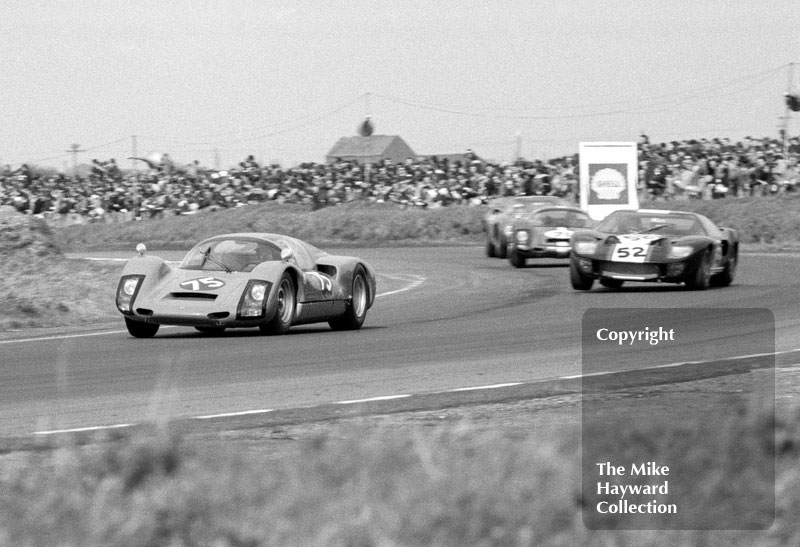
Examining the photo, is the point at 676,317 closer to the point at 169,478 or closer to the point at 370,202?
the point at 169,478

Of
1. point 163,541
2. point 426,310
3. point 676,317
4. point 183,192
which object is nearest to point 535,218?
point 426,310

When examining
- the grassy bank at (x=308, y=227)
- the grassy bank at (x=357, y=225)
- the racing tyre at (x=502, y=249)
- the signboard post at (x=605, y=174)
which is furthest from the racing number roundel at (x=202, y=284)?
the grassy bank at (x=308, y=227)

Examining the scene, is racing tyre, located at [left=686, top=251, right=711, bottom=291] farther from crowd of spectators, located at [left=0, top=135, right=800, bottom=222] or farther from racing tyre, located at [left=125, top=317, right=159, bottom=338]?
crowd of spectators, located at [left=0, top=135, right=800, bottom=222]

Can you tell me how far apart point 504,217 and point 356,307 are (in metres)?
14.7

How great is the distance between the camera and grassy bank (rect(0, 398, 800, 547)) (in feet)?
14.5

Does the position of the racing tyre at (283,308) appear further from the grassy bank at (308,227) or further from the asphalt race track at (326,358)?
the grassy bank at (308,227)

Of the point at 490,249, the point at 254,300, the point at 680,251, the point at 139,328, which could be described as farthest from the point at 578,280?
the point at 490,249

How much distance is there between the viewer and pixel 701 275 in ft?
60.8

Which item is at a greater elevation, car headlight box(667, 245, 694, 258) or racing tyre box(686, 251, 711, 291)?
car headlight box(667, 245, 694, 258)

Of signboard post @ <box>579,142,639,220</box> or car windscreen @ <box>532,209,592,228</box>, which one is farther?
signboard post @ <box>579,142,639,220</box>

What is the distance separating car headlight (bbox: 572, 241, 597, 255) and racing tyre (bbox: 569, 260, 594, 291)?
186mm

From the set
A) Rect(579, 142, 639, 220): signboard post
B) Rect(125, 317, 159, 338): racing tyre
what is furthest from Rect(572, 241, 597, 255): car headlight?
Rect(579, 142, 639, 220): signboard post

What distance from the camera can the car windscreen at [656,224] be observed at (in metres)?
18.9

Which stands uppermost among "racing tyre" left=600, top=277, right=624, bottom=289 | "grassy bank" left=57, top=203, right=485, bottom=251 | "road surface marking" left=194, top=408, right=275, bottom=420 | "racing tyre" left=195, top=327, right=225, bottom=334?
"road surface marking" left=194, top=408, right=275, bottom=420
